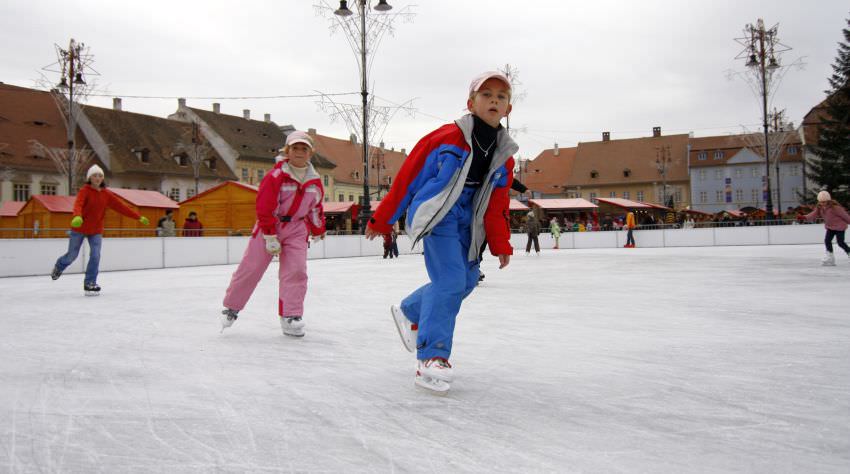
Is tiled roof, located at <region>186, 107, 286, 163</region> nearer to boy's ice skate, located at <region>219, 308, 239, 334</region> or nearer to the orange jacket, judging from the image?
the orange jacket

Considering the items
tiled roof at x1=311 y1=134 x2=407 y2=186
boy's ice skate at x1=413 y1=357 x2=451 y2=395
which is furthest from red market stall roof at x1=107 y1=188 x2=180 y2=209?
tiled roof at x1=311 y1=134 x2=407 y2=186

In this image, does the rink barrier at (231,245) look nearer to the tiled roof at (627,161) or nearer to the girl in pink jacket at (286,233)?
the girl in pink jacket at (286,233)

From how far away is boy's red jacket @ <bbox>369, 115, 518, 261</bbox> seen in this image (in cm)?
323

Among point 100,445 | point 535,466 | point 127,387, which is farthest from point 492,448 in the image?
point 127,387

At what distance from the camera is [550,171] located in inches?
3142

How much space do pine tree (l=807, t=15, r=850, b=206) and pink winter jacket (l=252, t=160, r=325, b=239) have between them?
44.9 metres

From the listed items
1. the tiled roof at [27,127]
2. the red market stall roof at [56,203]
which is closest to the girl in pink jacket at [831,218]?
the red market stall roof at [56,203]

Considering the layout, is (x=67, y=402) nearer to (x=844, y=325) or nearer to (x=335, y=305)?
(x=335, y=305)

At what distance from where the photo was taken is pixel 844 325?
505 cm

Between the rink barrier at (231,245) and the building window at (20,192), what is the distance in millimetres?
31010

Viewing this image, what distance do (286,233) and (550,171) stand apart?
76995mm

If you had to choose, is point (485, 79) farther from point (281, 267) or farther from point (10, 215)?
point (10, 215)

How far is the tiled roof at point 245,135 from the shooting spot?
59.4 m

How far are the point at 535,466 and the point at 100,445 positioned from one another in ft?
5.16
